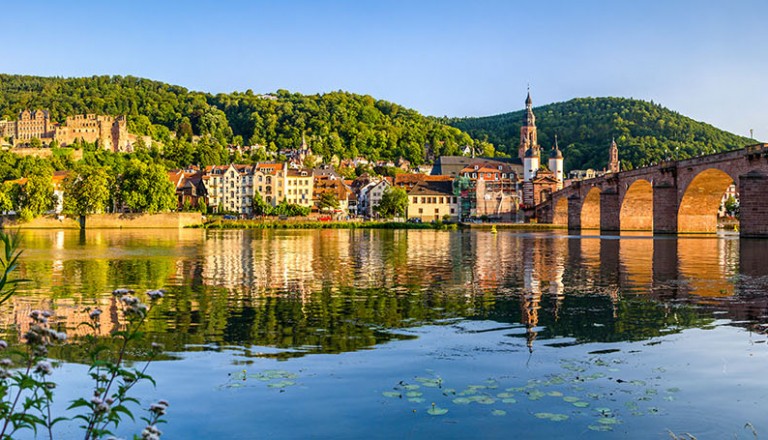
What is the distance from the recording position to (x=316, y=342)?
46.2 ft

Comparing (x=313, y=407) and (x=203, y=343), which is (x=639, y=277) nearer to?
(x=203, y=343)

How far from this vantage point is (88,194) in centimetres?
10781

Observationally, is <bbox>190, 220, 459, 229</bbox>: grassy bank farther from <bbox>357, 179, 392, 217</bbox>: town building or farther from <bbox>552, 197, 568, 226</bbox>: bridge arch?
<bbox>357, 179, 392, 217</bbox>: town building

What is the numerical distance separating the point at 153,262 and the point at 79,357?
80.6ft

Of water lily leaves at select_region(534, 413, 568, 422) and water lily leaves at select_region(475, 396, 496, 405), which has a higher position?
water lily leaves at select_region(475, 396, 496, 405)

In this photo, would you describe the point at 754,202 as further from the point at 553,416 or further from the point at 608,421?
the point at 553,416

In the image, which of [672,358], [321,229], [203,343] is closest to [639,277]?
[672,358]

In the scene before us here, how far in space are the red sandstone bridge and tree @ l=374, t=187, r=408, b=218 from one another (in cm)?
2583

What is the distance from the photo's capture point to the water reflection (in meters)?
15.4

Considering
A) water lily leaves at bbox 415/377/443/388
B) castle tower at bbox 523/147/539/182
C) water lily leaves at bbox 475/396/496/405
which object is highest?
castle tower at bbox 523/147/539/182

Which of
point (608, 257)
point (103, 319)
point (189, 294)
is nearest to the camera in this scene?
point (103, 319)

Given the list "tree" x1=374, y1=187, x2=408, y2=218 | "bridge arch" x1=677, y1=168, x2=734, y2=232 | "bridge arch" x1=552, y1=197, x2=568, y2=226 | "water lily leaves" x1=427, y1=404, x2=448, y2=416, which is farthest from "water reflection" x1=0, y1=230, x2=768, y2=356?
"tree" x1=374, y1=187, x2=408, y2=218

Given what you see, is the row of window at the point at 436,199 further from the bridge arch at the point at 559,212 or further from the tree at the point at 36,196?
the tree at the point at 36,196

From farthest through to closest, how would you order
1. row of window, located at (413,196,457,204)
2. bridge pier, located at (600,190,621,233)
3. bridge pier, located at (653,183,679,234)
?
row of window, located at (413,196,457,204)
bridge pier, located at (600,190,621,233)
bridge pier, located at (653,183,679,234)
